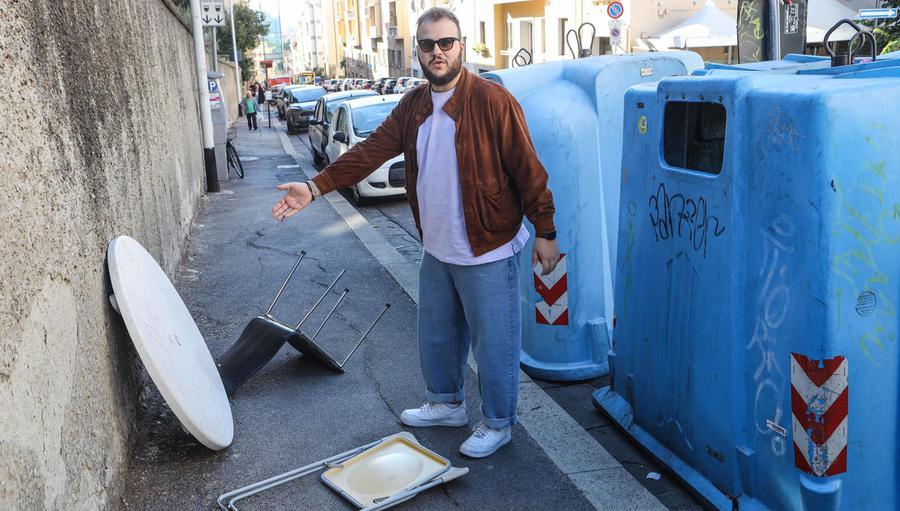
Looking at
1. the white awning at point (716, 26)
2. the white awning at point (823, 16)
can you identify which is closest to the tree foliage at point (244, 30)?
the white awning at point (716, 26)

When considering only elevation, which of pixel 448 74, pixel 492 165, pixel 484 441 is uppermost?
pixel 448 74

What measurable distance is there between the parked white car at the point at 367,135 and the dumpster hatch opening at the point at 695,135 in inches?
308

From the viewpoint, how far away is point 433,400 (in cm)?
404

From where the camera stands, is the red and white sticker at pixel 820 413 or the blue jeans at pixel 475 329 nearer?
the red and white sticker at pixel 820 413

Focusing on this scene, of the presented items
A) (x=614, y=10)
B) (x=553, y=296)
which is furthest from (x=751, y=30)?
(x=614, y=10)

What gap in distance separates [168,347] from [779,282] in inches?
101

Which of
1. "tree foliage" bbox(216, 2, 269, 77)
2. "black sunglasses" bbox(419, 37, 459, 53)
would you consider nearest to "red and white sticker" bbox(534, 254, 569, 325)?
"black sunglasses" bbox(419, 37, 459, 53)

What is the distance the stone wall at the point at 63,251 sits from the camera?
2.41 metres

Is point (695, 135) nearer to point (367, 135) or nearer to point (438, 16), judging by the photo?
point (438, 16)

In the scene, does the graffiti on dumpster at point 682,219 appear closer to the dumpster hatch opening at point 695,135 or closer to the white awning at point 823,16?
the dumpster hatch opening at point 695,135

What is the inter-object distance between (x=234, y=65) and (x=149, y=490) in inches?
1595

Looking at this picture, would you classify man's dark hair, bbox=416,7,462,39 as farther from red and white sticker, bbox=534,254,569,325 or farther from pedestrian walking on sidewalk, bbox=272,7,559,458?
red and white sticker, bbox=534,254,569,325

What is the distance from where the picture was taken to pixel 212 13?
17.8m

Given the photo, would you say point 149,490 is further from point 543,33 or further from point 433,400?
point 543,33
